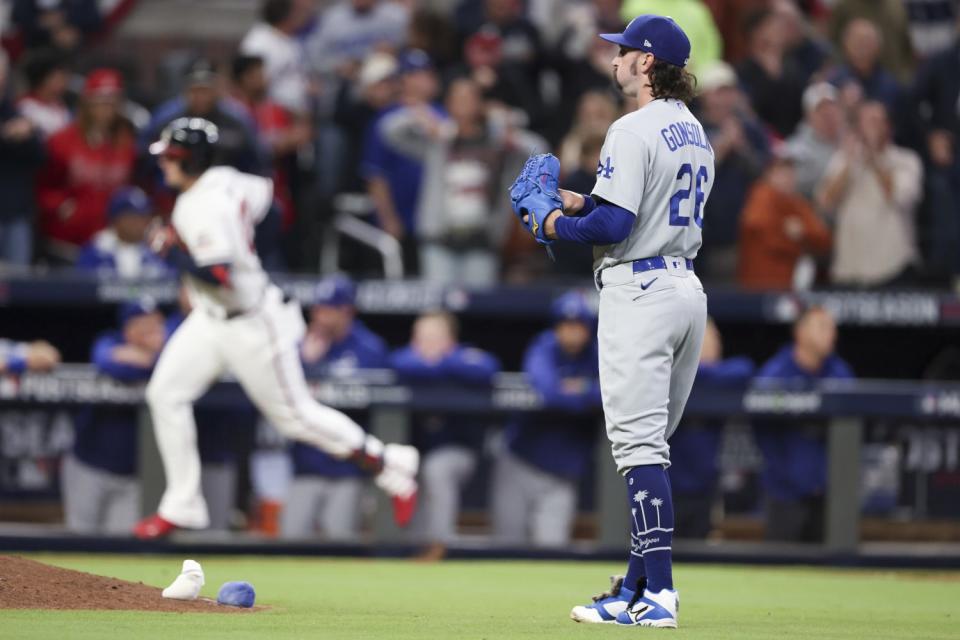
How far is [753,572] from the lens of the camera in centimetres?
898

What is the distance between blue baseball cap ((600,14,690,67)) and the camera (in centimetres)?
539

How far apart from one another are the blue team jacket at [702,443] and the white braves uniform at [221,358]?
232cm

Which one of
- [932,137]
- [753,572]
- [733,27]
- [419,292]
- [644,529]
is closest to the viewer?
[644,529]

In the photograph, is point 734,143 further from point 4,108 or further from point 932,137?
point 4,108

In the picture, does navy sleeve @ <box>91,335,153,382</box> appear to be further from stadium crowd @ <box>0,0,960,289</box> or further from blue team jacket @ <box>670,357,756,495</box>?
blue team jacket @ <box>670,357,756,495</box>

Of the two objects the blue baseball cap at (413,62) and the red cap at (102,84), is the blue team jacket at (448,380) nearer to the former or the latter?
the blue baseball cap at (413,62)

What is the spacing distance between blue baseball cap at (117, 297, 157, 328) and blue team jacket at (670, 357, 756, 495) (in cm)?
322

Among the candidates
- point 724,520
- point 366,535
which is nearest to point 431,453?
point 366,535

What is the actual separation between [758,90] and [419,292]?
10.7 feet

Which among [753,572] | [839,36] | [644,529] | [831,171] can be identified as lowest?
[753,572]

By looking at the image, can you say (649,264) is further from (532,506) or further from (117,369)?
(117,369)

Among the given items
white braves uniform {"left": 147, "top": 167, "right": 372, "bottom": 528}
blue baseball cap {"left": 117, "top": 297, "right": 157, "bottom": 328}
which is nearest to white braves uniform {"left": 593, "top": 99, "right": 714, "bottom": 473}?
white braves uniform {"left": 147, "top": 167, "right": 372, "bottom": 528}

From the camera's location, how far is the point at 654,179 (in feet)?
17.5

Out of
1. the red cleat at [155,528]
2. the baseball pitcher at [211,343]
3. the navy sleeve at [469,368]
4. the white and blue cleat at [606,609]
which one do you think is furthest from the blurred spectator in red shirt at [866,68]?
the white and blue cleat at [606,609]
